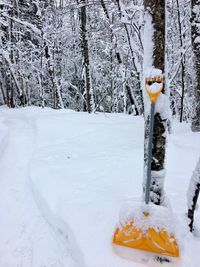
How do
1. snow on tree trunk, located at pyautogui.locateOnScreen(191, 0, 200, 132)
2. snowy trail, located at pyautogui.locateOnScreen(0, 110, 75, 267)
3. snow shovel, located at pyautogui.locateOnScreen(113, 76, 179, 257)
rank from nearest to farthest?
snow shovel, located at pyautogui.locateOnScreen(113, 76, 179, 257) < snowy trail, located at pyautogui.locateOnScreen(0, 110, 75, 267) < snow on tree trunk, located at pyautogui.locateOnScreen(191, 0, 200, 132)

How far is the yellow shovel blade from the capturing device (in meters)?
2.27

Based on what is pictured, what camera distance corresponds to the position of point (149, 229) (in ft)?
7.66

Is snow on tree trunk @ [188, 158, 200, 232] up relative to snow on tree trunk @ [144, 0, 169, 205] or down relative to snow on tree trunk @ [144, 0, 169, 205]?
down

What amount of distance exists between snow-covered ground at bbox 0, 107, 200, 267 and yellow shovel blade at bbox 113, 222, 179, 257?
0.14 metres

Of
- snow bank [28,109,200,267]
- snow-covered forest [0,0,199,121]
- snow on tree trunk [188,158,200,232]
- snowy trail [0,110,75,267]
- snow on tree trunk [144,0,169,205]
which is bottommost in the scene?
snowy trail [0,110,75,267]

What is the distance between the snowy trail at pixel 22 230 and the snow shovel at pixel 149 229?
0.70 meters

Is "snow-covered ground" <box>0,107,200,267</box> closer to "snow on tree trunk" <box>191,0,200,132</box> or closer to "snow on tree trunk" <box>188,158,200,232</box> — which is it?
"snow on tree trunk" <box>188,158,200,232</box>

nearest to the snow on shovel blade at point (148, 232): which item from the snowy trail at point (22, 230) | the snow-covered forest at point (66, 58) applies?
the snowy trail at point (22, 230)

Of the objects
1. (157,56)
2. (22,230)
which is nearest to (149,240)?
(157,56)

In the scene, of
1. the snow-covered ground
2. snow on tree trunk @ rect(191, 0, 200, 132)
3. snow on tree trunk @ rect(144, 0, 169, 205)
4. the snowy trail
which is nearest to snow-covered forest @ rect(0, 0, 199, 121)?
snow on tree trunk @ rect(191, 0, 200, 132)

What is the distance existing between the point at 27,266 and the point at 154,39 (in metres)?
2.60

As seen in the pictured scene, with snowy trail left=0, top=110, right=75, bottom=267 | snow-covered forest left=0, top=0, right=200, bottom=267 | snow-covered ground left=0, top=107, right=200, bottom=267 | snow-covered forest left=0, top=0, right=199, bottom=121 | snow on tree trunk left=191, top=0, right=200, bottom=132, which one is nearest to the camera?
snow-covered forest left=0, top=0, right=200, bottom=267

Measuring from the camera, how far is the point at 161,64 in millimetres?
2438

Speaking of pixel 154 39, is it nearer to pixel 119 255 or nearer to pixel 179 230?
pixel 179 230
